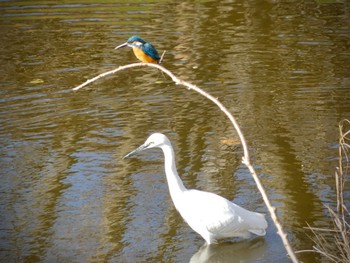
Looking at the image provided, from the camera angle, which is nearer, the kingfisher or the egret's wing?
the egret's wing

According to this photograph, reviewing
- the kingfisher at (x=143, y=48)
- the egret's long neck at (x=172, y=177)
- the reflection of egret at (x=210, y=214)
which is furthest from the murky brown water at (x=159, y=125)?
the kingfisher at (x=143, y=48)

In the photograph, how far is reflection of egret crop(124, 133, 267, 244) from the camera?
5617mm

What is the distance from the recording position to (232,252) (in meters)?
5.84

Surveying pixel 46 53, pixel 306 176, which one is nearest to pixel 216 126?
pixel 306 176

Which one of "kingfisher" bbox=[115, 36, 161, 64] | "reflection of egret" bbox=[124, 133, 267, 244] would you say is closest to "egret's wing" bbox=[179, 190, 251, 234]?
"reflection of egret" bbox=[124, 133, 267, 244]

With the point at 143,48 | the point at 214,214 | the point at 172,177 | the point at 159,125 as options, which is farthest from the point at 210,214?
the point at 159,125

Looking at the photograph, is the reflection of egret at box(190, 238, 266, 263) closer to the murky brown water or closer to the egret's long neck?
the murky brown water

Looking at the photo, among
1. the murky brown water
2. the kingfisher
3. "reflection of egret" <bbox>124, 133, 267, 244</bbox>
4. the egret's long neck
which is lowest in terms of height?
the murky brown water

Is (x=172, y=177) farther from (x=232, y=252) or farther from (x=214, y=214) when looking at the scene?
(x=232, y=252)

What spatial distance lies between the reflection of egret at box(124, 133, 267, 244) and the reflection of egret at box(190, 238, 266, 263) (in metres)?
0.08

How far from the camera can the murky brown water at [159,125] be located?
6.12m

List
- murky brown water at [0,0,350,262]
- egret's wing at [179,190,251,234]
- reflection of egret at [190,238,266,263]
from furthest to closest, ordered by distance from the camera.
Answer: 1. murky brown water at [0,0,350,262]
2. reflection of egret at [190,238,266,263]
3. egret's wing at [179,190,251,234]

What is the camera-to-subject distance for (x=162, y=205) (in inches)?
260

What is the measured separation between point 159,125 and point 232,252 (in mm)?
2959
